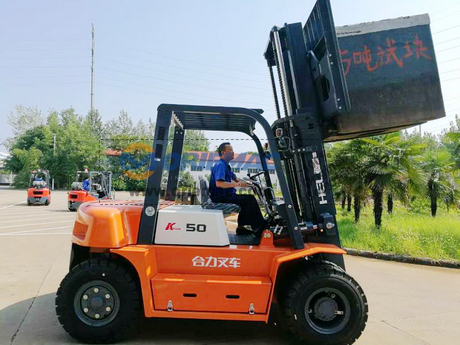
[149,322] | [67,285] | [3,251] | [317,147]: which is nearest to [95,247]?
[67,285]

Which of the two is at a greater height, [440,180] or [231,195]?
[440,180]

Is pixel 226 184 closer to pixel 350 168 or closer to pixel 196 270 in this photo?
pixel 196 270

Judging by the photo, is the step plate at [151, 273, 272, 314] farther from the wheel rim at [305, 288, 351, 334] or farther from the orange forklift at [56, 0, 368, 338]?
the wheel rim at [305, 288, 351, 334]

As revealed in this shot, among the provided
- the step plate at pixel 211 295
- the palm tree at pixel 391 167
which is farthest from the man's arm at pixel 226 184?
the palm tree at pixel 391 167

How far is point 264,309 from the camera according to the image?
400 cm

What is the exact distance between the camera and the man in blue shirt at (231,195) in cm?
461

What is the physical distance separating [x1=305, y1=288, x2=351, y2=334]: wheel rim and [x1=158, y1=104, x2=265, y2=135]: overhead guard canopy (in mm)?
2057

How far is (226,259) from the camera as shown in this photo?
13.4ft

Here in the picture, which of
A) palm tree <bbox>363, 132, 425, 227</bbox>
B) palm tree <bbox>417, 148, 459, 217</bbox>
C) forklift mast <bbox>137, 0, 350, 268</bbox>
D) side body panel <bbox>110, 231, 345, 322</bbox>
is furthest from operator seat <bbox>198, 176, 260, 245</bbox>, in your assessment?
palm tree <bbox>417, 148, 459, 217</bbox>

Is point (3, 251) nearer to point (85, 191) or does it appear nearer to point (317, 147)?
point (317, 147)

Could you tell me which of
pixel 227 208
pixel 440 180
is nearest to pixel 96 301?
pixel 227 208

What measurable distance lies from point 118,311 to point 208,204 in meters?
1.54

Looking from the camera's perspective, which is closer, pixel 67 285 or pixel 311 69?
pixel 67 285

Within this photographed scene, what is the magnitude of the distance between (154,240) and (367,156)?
8.98 meters
